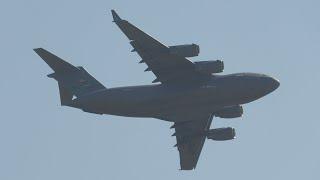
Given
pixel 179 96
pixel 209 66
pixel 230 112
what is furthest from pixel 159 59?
pixel 230 112

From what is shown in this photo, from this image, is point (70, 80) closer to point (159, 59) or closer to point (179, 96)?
point (159, 59)

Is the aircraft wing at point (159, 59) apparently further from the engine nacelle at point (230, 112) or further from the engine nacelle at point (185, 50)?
the engine nacelle at point (230, 112)

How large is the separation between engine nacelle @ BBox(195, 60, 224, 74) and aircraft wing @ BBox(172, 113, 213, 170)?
190 inches

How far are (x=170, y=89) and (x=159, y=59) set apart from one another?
2.11m

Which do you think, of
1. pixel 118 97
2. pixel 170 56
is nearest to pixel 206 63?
pixel 170 56

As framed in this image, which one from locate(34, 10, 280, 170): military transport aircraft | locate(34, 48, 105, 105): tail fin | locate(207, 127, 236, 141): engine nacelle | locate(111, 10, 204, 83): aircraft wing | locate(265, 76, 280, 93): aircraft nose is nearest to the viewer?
locate(111, 10, 204, 83): aircraft wing

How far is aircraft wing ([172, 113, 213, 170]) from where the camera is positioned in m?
57.9

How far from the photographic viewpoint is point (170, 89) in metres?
53.6

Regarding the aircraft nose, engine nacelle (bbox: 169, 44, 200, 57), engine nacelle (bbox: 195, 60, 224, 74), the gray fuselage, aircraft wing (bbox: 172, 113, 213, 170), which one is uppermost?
engine nacelle (bbox: 169, 44, 200, 57)

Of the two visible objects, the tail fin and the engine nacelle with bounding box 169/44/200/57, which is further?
the tail fin

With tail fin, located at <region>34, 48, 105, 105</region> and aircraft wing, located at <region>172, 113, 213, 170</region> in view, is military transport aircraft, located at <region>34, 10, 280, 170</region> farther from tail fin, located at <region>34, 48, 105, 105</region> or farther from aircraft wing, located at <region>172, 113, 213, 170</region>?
aircraft wing, located at <region>172, 113, 213, 170</region>

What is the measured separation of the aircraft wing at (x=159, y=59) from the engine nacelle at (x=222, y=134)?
6.03m

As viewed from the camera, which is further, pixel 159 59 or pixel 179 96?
pixel 179 96

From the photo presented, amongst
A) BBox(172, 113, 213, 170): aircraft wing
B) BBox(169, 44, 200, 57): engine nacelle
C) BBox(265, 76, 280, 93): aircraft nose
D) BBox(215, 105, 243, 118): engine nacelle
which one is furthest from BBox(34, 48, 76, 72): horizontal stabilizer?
BBox(265, 76, 280, 93): aircraft nose
